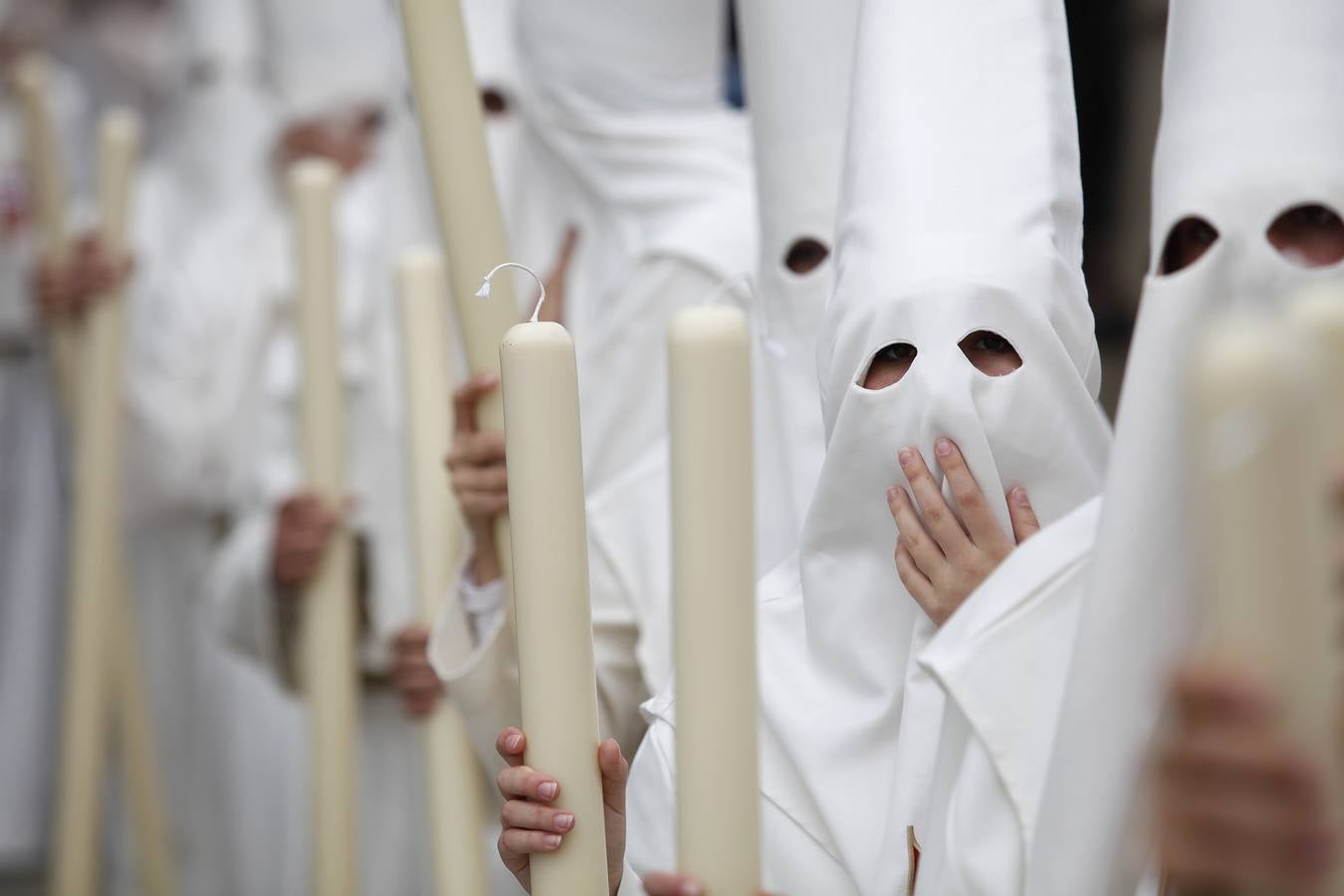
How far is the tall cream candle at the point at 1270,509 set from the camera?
19.8 inches

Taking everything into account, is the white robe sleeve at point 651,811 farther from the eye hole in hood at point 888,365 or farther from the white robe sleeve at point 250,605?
the white robe sleeve at point 250,605

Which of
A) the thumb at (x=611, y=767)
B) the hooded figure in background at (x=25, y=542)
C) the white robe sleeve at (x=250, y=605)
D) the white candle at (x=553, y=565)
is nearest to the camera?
the white candle at (x=553, y=565)

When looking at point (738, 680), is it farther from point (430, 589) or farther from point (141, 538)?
point (141, 538)

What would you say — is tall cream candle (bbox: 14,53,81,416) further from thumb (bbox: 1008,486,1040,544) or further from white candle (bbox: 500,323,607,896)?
white candle (bbox: 500,323,607,896)

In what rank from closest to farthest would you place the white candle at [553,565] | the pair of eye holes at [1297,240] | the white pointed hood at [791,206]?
the white candle at [553,565]
the pair of eye holes at [1297,240]
the white pointed hood at [791,206]

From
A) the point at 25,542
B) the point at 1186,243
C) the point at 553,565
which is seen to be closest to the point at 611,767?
the point at 553,565

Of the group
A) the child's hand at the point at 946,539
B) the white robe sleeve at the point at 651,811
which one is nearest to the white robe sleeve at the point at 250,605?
the white robe sleeve at the point at 651,811

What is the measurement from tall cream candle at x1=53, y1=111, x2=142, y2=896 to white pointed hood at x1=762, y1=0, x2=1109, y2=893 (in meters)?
1.44

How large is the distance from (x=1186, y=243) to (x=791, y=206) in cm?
61

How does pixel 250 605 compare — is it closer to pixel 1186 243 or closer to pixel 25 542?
pixel 25 542

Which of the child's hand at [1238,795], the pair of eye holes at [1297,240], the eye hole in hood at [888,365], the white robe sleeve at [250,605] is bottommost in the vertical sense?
the child's hand at [1238,795]

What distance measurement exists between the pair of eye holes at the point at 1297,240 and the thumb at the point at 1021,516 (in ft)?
0.87

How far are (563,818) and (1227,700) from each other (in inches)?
21.9

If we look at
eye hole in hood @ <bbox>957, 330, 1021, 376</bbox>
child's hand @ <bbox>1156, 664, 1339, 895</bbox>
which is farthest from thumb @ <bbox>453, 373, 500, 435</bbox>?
child's hand @ <bbox>1156, 664, 1339, 895</bbox>
